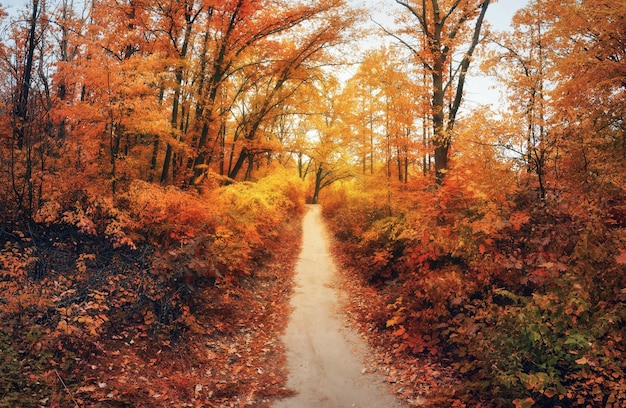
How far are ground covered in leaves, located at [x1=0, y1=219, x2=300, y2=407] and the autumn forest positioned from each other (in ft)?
0.16

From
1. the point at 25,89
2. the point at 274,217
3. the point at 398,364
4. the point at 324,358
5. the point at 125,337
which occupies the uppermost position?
the point at 25,89

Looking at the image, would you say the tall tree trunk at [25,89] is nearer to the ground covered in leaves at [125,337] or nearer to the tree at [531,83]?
the ground covered in leaves at [125,337]

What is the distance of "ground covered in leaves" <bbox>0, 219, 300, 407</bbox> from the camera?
5758mm

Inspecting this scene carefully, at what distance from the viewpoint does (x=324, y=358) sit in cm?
811

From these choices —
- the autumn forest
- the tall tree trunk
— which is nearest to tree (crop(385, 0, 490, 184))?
the autumn forest

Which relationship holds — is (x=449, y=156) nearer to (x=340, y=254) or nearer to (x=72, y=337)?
(x=340, y=254)

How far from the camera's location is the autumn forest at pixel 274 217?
5723mm

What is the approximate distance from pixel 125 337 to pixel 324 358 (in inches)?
164

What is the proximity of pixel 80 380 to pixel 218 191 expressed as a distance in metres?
6.95

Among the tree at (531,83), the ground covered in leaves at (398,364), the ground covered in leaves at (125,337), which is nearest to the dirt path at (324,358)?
the ground covered in leaves at (398,364)

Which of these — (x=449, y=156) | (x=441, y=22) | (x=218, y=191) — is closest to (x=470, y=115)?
(x=449, y=156)

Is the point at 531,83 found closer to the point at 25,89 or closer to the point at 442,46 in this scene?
the point at 442,46

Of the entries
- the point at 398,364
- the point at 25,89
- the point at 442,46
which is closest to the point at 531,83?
the point at 442,46

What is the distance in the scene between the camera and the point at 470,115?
13.0 m
